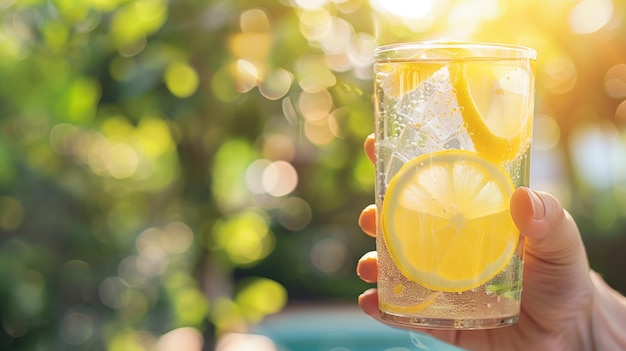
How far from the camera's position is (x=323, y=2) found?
207 cm

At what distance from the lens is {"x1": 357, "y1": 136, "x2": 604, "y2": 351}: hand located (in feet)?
5.05

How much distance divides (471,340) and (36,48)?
52.6 inches

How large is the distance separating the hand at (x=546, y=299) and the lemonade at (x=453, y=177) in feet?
0.94

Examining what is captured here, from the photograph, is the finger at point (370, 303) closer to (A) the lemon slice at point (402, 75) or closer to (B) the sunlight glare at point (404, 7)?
(A) the lemon slice at point (402, 75)

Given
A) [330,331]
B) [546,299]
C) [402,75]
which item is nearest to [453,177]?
[402,75]

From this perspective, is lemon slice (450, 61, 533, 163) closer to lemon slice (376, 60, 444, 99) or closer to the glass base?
lemon slice (376, 60, 444, 99)

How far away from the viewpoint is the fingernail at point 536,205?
1.20 m

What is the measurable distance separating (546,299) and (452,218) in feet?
1.90

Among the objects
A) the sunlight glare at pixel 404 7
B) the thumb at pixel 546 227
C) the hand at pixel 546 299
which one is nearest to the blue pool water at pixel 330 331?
the sunlight glare at pixel 404 7

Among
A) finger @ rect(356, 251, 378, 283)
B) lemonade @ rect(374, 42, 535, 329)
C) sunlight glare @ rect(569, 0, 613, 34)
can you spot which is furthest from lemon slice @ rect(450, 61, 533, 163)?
sunlight glare @ rect(569, 0, 613, 34)

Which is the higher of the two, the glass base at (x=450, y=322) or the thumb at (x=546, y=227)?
the thumb at (x=546, y=227)

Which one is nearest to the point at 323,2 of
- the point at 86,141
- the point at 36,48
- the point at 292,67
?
the point at 292,67

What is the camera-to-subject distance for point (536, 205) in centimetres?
121

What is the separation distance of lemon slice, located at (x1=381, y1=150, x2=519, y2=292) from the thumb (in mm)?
24
